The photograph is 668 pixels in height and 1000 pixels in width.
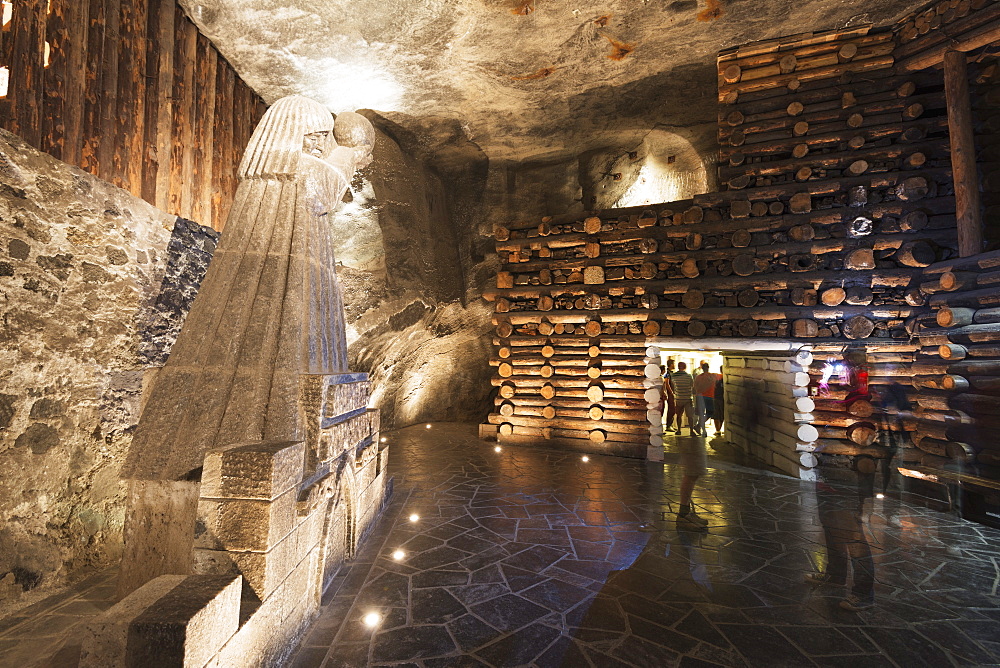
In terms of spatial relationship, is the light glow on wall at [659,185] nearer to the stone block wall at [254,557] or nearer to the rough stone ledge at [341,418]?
the rough stone ledge at [341,418]

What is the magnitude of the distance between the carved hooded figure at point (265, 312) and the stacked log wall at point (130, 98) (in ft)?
6.50

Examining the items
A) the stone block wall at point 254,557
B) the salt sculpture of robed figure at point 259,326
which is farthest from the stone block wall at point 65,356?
the stone block wall at point 254,557

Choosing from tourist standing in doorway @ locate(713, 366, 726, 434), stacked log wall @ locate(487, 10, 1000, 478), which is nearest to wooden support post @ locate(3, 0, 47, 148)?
stacked log wall @ locate(487, 10, 1000, 478)

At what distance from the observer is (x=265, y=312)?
130 inches

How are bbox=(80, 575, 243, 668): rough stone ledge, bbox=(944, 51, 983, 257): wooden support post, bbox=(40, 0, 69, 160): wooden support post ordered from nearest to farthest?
bbox=(80, 575, 243, 668): rough stone ledge < bbox=(40, 0, 69, 160): wooden support post < bbox=(944, 51, 983, 257): wooden support post

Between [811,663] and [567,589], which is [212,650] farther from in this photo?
[811,663]

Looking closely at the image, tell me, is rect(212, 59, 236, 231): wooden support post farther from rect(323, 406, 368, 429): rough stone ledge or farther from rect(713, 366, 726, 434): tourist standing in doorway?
rect(713, 366, 726, 434): tourist standing in doorway

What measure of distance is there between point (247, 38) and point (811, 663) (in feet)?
32.2

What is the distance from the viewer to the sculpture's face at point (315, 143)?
386 cm

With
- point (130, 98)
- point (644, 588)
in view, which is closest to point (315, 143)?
point (130, 98)

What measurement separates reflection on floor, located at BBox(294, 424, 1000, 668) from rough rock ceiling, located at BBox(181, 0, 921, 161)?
23.9ft

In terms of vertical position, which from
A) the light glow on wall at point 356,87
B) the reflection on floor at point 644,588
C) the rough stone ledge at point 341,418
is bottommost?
the reflection on floor at point 644,588

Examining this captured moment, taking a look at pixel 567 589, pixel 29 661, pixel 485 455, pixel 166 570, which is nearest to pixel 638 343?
pixel 485 455

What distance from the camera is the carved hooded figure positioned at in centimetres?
285
